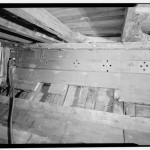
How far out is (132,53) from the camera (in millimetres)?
2631

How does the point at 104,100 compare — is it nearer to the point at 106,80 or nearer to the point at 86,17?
the point at 106,80

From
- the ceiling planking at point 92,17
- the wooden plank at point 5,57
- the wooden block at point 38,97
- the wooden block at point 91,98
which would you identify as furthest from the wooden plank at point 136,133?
the wooden plank at point 5,57

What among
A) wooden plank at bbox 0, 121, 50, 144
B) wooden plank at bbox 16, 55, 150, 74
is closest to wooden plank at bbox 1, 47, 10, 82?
wooden plank at bbox 16, 55, 150, 74

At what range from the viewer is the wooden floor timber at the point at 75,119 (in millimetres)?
2072

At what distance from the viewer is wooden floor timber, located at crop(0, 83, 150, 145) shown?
2.07m

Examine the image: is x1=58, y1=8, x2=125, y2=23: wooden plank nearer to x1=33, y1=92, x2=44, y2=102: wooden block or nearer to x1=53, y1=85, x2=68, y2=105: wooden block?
x1=53, y1=85, x2=68, y2=105: wooden block

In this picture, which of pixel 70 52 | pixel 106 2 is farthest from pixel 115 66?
pixel 106 2

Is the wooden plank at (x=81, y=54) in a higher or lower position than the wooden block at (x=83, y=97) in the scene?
higher

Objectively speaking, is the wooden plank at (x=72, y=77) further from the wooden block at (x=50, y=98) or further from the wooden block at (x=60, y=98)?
the wooden block at (x=50, y=98)

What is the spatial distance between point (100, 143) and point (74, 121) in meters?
0.58

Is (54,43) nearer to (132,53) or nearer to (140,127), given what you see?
(132,53)

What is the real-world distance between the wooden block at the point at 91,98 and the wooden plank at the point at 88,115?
0.14 m

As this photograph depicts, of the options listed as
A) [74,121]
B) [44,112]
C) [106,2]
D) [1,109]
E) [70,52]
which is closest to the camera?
[106,2]

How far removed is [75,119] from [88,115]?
236mm
